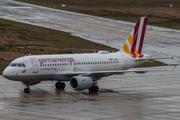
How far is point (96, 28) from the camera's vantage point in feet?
359

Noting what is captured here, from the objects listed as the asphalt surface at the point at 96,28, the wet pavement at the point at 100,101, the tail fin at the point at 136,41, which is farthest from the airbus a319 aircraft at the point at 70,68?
the asphalt surface at the point at 96,28

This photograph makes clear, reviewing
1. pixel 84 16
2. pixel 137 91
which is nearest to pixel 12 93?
pixel 137 91

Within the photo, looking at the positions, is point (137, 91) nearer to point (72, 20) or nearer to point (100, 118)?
point (100, 118)

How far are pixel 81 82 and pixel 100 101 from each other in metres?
4.26

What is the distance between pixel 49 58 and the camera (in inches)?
1633

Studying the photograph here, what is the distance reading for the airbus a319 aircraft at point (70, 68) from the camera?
3944cm

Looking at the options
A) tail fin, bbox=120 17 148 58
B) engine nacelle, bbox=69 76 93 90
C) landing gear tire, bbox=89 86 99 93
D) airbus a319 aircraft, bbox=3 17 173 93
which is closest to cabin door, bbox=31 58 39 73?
airbus a319 aircraft, bbox=3 17 173 93

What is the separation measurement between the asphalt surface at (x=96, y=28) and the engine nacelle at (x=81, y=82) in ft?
117

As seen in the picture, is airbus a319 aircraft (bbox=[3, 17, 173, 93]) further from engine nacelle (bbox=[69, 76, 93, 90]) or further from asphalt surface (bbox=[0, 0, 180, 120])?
asphalt surface (bbox=[0, 0, 180, 120])

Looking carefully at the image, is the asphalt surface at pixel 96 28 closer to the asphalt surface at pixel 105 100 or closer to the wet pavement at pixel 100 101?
the asphalt surface at pixel 105 100

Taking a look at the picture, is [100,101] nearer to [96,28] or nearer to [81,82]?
[81,82]

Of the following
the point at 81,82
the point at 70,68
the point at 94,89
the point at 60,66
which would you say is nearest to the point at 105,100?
the point at 81,82

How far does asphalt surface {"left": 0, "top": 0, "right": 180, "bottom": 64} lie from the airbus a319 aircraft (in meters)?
28.6

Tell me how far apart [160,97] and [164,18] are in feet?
309
